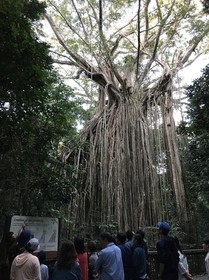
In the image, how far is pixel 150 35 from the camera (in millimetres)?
10484

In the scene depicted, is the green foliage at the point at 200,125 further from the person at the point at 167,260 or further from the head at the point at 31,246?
the head at the point at 31,246

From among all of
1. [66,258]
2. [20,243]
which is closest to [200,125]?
[20,243]

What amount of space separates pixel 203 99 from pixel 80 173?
2.58m

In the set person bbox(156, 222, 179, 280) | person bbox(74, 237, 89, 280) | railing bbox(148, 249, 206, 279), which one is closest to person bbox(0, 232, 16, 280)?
person bbox(74, 237, 89, 280)

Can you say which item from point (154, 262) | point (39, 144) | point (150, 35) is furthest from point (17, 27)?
point (150, 35)

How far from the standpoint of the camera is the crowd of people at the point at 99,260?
2180mm

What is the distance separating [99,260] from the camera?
278cm

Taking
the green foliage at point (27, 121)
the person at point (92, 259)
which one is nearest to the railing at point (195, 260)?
the green foliage at point (27, 121)

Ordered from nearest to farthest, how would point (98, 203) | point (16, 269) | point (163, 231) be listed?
point (16, 269), point (163, 231), point (98, 203)

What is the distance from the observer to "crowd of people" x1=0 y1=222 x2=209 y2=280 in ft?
7.15

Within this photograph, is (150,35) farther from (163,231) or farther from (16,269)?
(16,269)

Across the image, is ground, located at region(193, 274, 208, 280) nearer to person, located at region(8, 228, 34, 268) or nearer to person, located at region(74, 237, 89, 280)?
person, located at region(74, 237, 89, 280)

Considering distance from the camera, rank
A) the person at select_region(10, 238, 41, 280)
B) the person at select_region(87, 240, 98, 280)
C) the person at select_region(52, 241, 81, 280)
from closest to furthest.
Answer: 1. the person at select_region(52, 241, 81, 280)
2. the person at select_region(10, 238, 41, 280)
3. the person at select_region(87, 240, 98, 280)

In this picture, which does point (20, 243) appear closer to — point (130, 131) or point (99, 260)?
point (99, 260)
